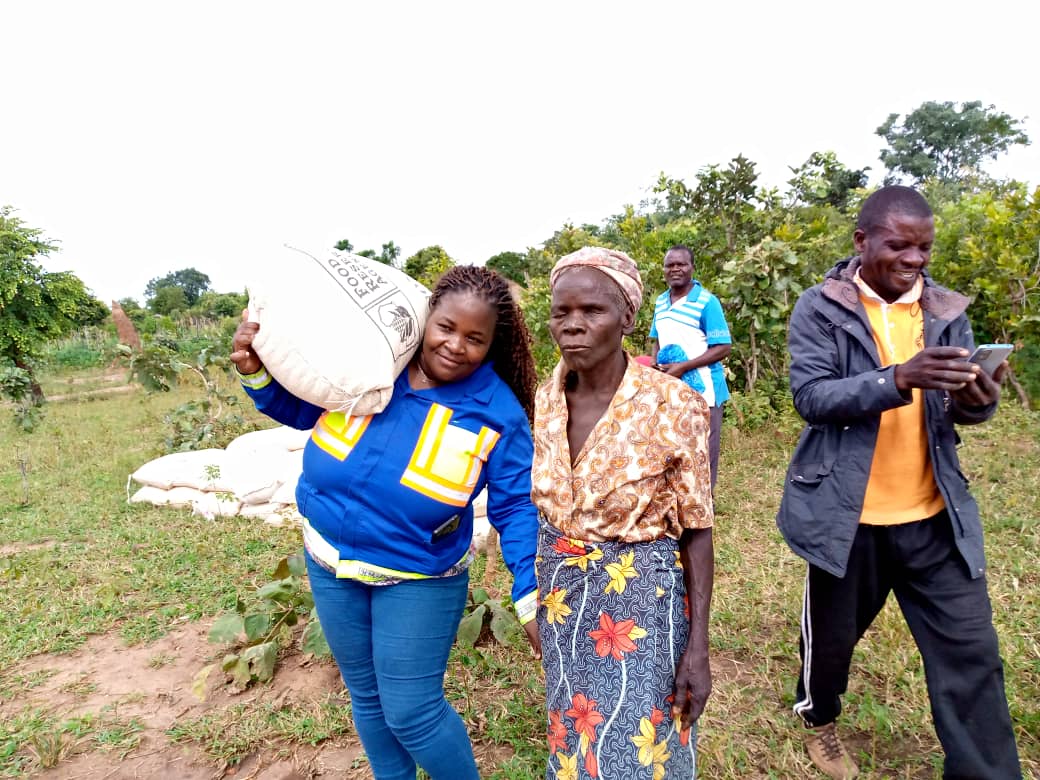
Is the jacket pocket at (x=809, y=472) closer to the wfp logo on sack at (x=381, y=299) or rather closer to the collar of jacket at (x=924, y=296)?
the collar of jacket at (x=924, y=296)

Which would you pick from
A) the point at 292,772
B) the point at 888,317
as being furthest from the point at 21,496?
the point at 888,317

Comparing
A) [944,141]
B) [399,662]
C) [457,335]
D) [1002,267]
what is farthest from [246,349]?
[944,141]

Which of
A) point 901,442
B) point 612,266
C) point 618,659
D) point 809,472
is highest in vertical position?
point 612,266

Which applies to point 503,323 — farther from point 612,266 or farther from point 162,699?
point 162,699

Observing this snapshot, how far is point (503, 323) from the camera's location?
162 cm

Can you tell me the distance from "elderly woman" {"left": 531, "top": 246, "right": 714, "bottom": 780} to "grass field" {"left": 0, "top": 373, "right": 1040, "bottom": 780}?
1009mm

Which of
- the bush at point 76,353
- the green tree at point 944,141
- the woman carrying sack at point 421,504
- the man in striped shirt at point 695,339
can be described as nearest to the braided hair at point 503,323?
the woman carrying sack at point 421,504

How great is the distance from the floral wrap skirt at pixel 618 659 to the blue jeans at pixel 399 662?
0.33 meters

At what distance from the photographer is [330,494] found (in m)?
1.53

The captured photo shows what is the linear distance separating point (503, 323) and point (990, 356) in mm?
1149

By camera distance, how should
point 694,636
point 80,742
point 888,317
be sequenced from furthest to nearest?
1. point 80,742
2. point 888,317
3. point 694,636

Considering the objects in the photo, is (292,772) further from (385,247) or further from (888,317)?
(385,247)

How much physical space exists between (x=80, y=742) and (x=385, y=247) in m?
10.8

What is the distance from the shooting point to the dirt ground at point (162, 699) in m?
2.21
